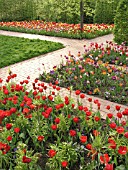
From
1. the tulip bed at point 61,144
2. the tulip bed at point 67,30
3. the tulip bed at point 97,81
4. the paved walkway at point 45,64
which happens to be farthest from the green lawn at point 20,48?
the tulip bed at point 61,144

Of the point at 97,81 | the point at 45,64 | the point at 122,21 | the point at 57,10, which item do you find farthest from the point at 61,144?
the point at 57,10

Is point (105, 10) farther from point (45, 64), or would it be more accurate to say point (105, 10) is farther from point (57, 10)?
point (45, 64)

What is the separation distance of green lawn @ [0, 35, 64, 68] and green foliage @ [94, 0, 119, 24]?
19.9 ft

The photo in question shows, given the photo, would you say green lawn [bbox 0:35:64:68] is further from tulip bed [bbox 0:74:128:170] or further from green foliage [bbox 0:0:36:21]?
green foliage [bbox 0:0:36:21]

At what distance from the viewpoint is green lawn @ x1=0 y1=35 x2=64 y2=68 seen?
322 inches

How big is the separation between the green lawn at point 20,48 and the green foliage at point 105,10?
607cm

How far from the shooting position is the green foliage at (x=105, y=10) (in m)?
14.9

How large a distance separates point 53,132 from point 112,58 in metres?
4.29

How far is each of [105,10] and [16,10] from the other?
660 centimetres

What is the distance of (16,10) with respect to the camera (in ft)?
59.0

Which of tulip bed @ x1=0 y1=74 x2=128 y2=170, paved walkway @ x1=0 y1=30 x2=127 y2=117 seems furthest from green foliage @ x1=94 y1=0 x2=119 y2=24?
tulip bed @ x1=0 y1=74 x2=128 y2=170

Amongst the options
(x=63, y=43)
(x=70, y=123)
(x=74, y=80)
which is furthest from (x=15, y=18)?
(x=70, y=123)

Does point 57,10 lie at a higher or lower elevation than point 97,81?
higher

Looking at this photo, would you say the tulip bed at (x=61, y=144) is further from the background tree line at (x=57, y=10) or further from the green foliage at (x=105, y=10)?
the green foliage at (x=105, y=10)
